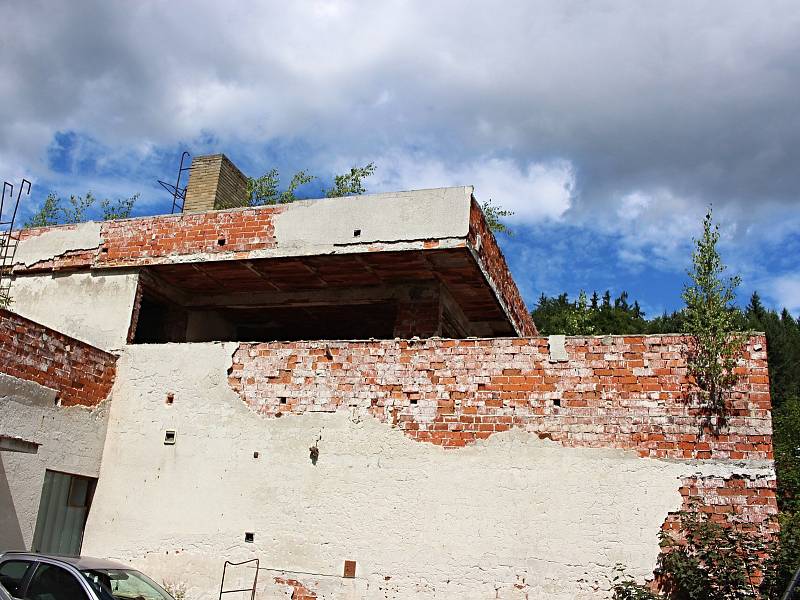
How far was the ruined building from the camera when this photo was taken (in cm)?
848

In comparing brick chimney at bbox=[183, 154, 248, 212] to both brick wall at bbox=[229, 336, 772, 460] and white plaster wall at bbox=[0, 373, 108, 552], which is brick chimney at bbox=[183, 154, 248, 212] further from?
white plaster wall at bbox=[0, 373, 108, 552]

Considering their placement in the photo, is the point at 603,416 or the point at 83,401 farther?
the point at 83,401

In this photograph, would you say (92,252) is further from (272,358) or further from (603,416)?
(603,416)

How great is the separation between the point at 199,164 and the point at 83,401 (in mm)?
5862

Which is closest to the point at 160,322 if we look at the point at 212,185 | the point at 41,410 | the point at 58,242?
the point at 58,242

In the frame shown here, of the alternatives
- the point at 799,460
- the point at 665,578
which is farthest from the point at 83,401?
the point at 799,460

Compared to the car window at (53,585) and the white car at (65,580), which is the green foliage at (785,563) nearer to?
the white car at (65,580)

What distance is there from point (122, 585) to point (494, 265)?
7.13m

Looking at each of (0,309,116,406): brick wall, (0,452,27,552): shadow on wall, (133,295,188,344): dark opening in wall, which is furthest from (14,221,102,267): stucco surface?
(0,452,27,552): shadow on wall

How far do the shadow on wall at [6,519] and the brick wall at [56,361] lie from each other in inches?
45.2

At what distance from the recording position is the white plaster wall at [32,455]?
30.0 ft

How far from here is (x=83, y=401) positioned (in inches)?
412

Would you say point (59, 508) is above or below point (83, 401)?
below

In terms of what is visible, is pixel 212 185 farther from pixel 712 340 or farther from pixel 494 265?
pixel 712 340
